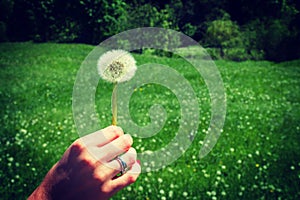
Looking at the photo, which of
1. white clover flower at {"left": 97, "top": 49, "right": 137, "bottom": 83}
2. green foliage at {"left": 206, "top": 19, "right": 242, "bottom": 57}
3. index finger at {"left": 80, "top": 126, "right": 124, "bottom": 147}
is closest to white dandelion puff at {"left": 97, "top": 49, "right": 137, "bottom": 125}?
white clover flower at {"left": 97, "top": 49, "right": 137, "bottom": 83}

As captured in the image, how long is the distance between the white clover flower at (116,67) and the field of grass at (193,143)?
2.44 metres

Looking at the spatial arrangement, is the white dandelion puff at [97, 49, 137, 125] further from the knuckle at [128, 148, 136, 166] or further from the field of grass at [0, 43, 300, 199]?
the field of grass at [0, 43, 300, 199]

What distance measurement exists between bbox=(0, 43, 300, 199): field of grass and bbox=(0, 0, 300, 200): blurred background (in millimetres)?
15

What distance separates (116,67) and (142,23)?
1456cm

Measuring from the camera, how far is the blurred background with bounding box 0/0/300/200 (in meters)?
3.88

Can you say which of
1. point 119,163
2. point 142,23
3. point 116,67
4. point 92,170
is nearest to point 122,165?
point 119,163

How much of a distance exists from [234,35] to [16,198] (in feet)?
50.9

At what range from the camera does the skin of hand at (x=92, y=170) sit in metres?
1.09

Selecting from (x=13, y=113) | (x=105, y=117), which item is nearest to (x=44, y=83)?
→ (x=13, y=113)

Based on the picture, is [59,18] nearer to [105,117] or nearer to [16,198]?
[105,117]

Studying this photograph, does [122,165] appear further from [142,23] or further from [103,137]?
[142,23]

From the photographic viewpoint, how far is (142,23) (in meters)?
15.5

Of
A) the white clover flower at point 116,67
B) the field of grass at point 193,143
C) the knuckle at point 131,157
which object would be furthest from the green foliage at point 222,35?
the knuckle at point 131,157

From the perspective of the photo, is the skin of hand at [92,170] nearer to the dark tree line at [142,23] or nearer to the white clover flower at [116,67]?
the white clover flower at [116,67]
